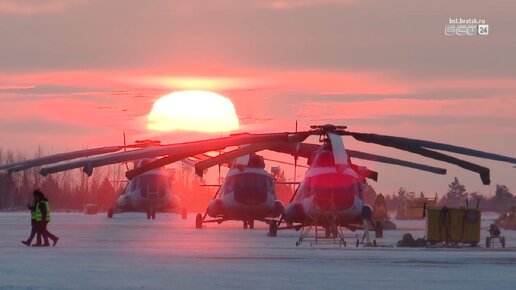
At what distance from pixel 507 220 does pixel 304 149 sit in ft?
67.2

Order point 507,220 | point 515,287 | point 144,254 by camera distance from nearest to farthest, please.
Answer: point 515,287
point 144,254
point 507,220

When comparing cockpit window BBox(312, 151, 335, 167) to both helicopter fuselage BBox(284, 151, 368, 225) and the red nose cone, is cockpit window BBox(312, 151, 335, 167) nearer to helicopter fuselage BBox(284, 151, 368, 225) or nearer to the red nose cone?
helicopter fuselage BBox(284, 151, 368, 225)

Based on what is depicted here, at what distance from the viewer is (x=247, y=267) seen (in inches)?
1070

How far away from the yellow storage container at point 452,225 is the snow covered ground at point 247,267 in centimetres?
321

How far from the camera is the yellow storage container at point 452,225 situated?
41406 mm

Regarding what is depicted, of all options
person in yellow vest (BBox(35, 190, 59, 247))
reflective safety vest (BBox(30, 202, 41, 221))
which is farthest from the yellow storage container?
reflective safety vest (BBox(30, 202, 41, 221))

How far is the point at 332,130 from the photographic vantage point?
146 feet

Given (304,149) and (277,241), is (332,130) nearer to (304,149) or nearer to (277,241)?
(277,241)

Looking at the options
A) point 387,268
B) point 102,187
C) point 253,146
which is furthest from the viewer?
point 102,187

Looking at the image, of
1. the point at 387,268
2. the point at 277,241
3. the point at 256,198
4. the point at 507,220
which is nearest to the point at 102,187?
the point at 507,220

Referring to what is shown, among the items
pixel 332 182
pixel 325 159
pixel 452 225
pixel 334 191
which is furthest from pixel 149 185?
pixel 452 225

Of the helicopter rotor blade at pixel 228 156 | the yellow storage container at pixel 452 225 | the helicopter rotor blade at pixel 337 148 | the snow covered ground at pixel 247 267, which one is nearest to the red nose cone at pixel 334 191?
the helicopter rotor blade at pixel 228 156

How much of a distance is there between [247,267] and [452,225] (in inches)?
624

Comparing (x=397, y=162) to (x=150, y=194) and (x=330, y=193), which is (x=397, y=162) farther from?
(x=150, y=194)
